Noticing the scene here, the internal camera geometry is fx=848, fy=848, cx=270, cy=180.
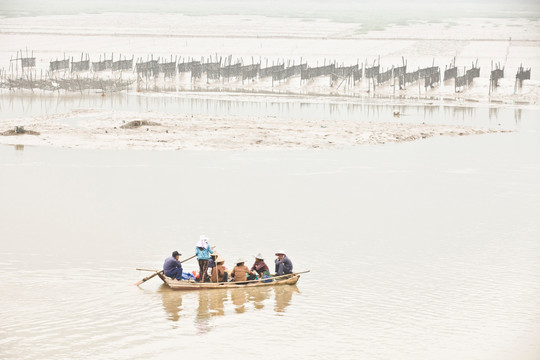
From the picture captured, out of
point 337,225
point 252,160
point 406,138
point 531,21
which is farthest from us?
point 531,21

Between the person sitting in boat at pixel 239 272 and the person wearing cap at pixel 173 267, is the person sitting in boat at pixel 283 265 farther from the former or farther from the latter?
the person wearing cap at pixel 173 267

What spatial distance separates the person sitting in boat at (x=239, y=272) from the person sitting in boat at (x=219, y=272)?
15 centimetres

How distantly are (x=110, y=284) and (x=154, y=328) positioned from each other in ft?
6.96

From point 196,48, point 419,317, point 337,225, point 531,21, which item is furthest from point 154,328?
point 531,21

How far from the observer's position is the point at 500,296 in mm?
13734

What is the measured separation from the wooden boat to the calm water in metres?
0.12

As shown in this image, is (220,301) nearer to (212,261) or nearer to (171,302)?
(171,302)

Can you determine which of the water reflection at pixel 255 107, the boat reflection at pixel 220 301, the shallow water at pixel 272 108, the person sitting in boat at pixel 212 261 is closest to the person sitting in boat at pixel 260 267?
the boat reflection at pixel 220 301

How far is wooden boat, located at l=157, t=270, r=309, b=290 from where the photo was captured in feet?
44.9

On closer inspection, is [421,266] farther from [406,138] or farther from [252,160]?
[406,138]

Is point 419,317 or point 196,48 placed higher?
point 196,48

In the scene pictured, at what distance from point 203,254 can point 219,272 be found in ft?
1.31

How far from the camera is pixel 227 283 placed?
13820 millimetres

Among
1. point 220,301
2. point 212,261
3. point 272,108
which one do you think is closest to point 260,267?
point 212,261
